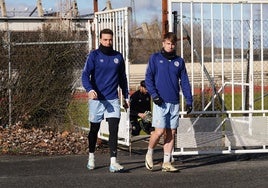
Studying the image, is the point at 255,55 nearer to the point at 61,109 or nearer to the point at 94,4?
the point at 94,4

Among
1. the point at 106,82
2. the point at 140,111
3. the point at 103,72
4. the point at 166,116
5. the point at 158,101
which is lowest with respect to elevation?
the point at 140,111

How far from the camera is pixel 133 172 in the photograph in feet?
26.5

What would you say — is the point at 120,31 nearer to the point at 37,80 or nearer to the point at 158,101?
the point at 158,101

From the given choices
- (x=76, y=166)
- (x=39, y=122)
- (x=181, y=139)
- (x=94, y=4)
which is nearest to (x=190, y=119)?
(x=181, y=139)

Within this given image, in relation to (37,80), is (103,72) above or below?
above

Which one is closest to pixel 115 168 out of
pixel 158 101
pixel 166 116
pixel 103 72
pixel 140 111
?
pixel 166 116

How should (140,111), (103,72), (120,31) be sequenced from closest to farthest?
(103,72)
(120,31)
(140,111)

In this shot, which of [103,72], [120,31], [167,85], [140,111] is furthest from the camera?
[140,111]

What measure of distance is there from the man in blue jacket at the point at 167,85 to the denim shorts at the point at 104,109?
1.85 feet

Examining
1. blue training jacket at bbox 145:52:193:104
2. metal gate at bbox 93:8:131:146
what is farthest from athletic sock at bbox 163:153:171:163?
metal gate at bbox 93:8:131:146

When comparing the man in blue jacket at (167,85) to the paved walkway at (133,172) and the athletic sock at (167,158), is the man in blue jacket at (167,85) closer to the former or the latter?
the athletic sock at (167,158)

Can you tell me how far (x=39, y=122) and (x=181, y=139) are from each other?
13.4 feet

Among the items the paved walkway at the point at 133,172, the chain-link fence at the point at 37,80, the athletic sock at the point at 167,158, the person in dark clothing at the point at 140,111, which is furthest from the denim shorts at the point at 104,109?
the chain-link fence at the point at 37,80

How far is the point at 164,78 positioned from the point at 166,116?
1.80 ft
